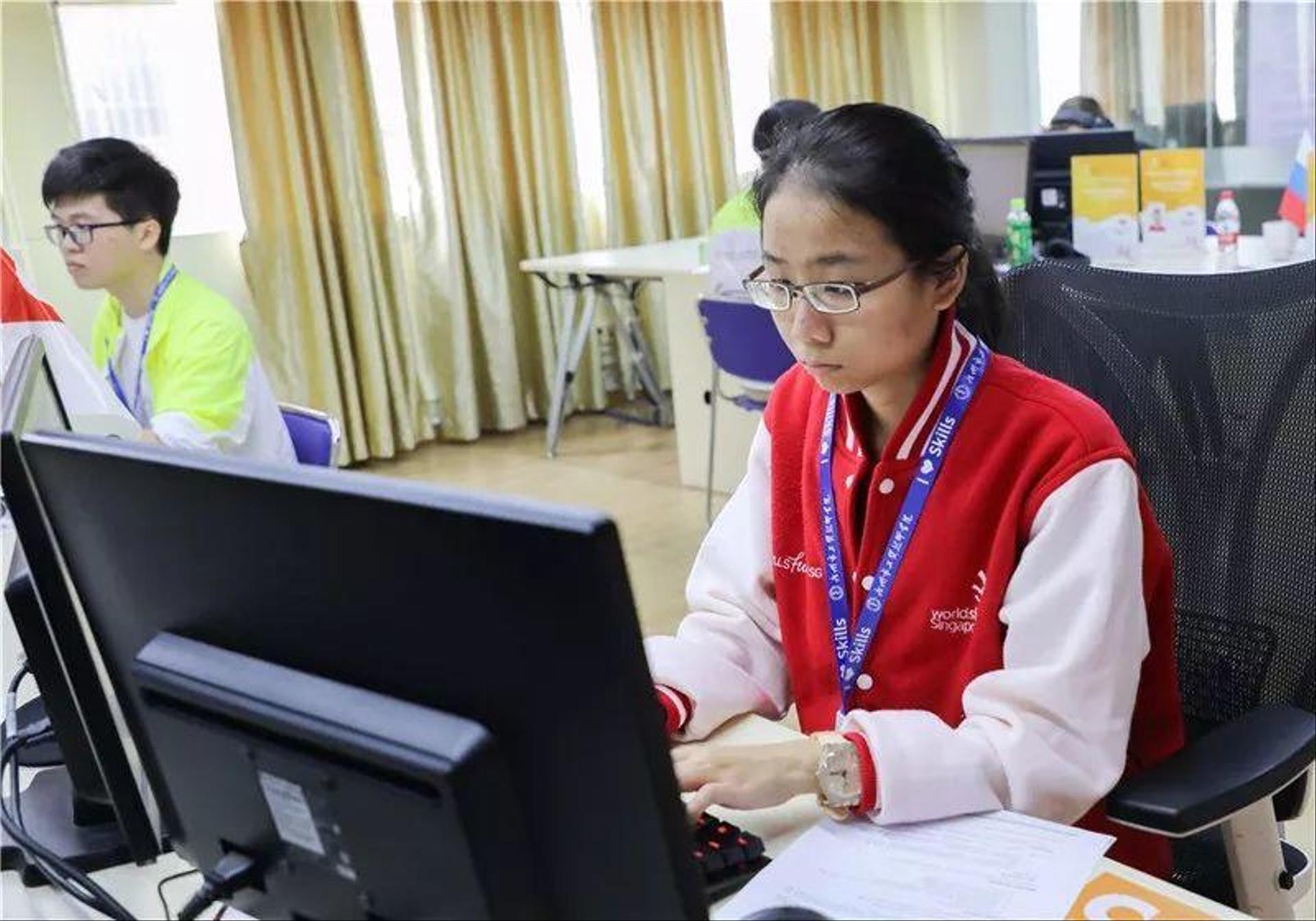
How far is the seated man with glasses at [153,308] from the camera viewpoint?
2.41 meters

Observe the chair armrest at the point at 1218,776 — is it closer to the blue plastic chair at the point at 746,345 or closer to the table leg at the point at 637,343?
the blue plastic chair at the point at 746,345

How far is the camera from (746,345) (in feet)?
12.3

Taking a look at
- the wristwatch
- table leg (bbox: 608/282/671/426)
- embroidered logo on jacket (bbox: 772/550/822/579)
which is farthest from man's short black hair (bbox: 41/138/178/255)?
table leg (bbox: 608/282/671/426)

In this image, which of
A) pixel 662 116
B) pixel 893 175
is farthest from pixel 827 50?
pixel 893 175

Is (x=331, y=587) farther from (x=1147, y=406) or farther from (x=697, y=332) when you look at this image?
(x=697, y=332)

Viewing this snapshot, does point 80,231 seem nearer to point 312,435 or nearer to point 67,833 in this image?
point 312,435

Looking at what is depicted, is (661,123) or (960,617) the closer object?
(960,617)

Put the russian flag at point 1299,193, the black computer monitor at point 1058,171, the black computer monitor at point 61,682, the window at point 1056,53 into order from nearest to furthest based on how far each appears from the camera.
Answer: the black computer monitor at point 61,682, the russian flag at point 1299,193, the black computer monitor at point 1058,171, the window at point 1056,53

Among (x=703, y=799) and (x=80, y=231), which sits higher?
(x=80, y=231)

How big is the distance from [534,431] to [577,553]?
17.5 feet

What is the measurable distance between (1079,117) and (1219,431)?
153 inches

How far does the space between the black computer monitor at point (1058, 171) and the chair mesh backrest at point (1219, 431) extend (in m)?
2.68

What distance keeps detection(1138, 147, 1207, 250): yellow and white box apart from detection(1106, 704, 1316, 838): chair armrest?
9.46ft

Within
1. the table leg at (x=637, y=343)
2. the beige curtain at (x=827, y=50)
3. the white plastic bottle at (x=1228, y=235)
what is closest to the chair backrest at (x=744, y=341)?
the white plastic bottle at (x=1228, y=235)
